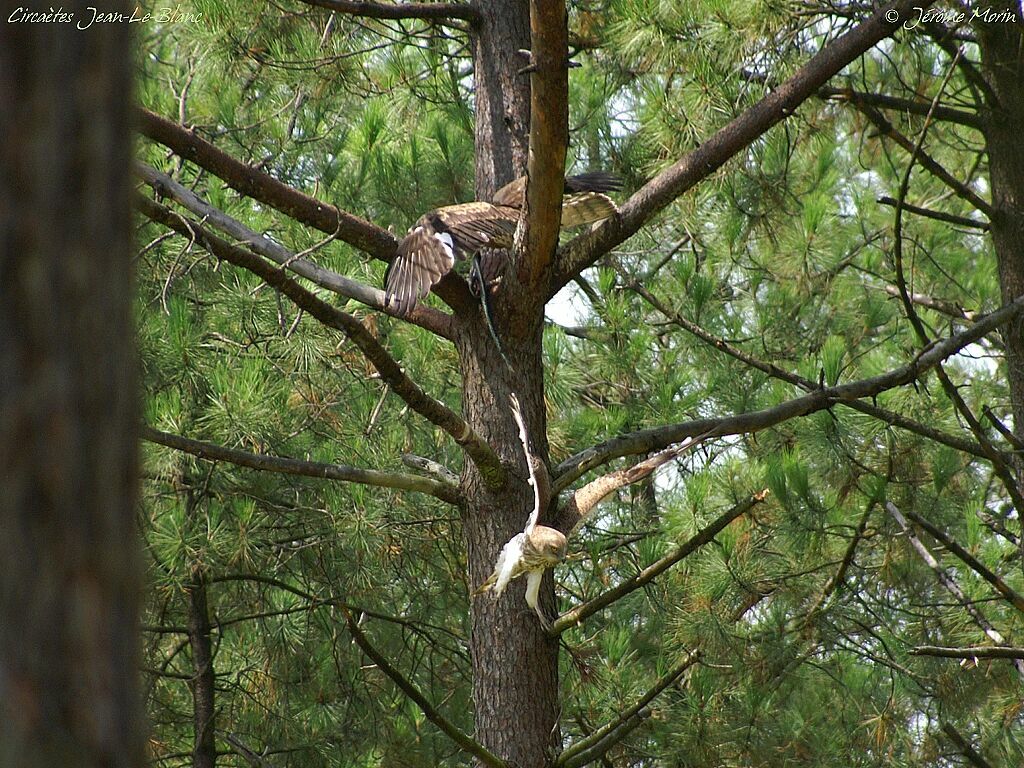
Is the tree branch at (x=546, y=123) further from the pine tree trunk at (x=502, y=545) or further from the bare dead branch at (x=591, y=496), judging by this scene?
the bare dead branch at (x=591, y=496)

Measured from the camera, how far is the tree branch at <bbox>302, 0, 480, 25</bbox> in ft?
11.0

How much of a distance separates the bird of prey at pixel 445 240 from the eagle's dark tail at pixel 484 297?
9cm

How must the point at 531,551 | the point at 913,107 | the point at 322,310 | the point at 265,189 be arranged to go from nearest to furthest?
the point at 322,310, the point at 531,551, the point at 265,189, the point at 913,107

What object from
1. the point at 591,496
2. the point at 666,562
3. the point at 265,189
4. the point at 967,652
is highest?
the point at 265,189

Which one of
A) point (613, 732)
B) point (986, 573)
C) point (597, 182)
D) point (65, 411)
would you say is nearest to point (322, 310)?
point (613, 732)

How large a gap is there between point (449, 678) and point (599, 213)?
3.36 m

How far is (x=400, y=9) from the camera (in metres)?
3.38

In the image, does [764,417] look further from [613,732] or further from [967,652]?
[613,732]

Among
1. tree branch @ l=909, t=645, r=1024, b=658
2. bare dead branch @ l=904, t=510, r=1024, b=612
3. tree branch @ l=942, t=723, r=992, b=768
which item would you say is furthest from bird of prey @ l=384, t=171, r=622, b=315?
tree branch @ l=942, t=723, r=992, b=768

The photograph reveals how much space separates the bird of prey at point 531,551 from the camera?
273cm

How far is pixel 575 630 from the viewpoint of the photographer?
573cm

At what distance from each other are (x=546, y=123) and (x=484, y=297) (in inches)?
25.4

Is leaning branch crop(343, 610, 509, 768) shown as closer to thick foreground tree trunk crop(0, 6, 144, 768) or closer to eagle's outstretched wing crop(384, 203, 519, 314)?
eagle's outstretched wing crop(384, 203, 519, 314)

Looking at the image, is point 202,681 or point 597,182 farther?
point 202,681
